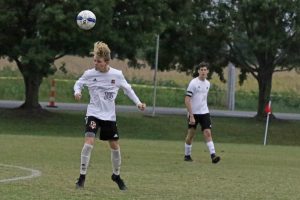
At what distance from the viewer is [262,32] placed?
1357 inches

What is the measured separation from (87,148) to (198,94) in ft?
20.4

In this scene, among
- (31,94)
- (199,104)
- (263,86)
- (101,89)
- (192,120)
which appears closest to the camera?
(101,89)

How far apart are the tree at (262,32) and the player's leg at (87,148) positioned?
23.1 metres

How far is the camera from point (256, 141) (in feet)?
104

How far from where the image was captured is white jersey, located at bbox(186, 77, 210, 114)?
653 inches

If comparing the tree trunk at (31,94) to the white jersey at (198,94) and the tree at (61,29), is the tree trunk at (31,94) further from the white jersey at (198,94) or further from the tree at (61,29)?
the white jersey at (198,94)

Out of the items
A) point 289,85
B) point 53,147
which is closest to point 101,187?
point 53,147

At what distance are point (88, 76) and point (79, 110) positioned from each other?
26965mm

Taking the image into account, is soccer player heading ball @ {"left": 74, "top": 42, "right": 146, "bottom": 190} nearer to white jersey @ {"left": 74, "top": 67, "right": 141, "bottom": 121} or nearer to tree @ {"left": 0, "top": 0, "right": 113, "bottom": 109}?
white jersey @ {"left": 74, "top": 67, "right": 141, "bottom": 121}

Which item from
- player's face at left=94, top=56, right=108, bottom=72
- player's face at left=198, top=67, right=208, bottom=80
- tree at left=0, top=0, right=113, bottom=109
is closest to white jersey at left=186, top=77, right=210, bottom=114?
player's face at left=198, top=67, right=208, bottom=80

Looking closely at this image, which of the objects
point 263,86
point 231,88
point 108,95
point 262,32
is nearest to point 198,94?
point 108,95

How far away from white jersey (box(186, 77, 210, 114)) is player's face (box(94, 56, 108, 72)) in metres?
5.87

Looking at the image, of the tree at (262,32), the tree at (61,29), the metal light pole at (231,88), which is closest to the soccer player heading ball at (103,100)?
the tree at (61,29)

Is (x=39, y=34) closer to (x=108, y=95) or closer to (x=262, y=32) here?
(x=262, y=32)
